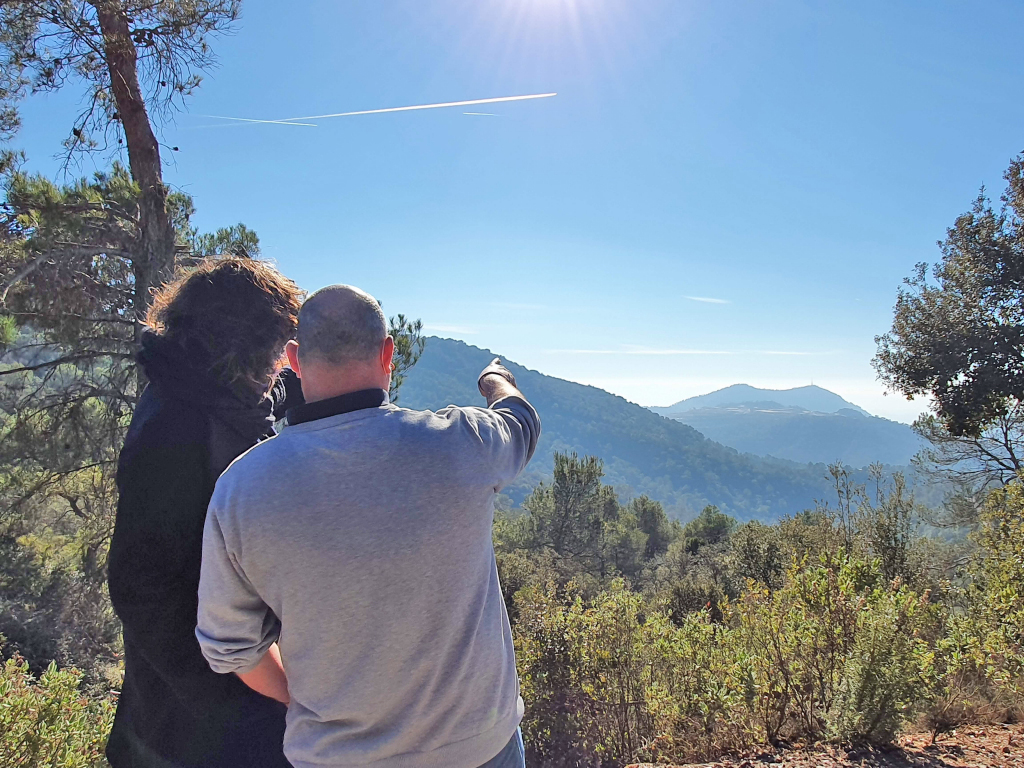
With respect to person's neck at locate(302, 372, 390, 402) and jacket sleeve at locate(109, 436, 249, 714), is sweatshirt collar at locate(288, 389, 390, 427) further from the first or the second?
jacket sleeve at locate(109, 436, 249, 714)

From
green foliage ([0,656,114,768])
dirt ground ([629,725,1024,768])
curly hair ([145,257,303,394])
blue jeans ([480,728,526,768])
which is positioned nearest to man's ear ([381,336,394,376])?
curly hair ([145,257,303,394])

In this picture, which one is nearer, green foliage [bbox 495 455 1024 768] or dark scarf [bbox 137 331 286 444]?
dark scarf [bbox 137 331 286 444]

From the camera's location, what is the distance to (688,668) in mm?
3881

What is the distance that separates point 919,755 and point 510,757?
356 centimetres

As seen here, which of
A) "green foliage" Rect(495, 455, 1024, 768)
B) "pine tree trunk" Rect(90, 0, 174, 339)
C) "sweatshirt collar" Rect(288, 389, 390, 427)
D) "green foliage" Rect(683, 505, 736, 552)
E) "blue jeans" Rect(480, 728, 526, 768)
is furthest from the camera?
"green foliage" Rect(683, 505, 736, 552)

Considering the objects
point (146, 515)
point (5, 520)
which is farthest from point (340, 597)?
point (5, 520)

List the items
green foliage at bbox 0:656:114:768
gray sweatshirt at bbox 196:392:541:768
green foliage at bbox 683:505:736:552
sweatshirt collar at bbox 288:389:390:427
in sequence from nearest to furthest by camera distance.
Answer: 1. gray sweatshirt at bbox 196:392:541:768
2. sweatshirt collar at bbox 288:389:390:427
3. green foliage at bbox 0:656:114:768
4. green foliage at bbox 683:505:736:552

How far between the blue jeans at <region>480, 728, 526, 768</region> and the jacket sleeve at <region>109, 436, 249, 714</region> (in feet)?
2.22

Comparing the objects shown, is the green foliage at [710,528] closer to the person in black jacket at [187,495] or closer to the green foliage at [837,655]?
the green foliage at [837,655]

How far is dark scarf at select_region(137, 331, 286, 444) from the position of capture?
1.18 meters

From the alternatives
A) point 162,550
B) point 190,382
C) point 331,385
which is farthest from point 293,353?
point 162,550

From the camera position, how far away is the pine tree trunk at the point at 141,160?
414cm

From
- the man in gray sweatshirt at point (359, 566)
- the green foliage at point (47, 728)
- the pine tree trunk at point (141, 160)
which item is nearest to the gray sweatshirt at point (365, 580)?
the man in gray sweatshirt at point (359, 566)

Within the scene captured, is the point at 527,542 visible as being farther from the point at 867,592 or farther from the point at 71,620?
the point at 867,592
